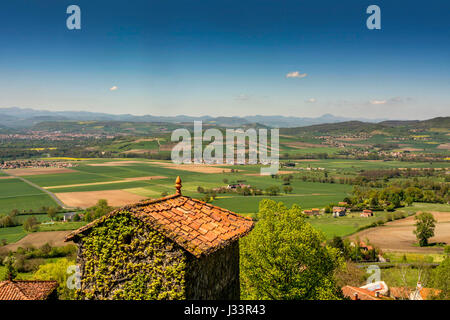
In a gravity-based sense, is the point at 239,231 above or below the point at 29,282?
above

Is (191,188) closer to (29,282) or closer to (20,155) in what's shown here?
(29,282)

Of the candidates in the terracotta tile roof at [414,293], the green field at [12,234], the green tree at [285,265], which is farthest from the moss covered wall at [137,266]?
the green field at [12,234]

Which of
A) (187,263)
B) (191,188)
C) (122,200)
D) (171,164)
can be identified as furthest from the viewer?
(171,164)

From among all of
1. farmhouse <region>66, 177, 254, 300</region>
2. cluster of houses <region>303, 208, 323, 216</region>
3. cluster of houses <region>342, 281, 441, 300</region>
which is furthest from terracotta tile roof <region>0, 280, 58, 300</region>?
cluster of houses <region>303, 208, 323, 216</region>

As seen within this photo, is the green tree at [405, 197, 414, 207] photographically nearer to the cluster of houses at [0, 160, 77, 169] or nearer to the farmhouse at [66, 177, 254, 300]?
the farmhouse at [66, 177, 254, 300]

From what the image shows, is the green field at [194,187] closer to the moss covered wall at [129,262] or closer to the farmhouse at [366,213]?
the farmhouse at [366,213]

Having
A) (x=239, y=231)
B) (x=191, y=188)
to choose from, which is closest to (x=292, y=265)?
(x=239, y=231)

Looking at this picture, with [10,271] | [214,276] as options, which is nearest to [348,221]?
[10,271]
